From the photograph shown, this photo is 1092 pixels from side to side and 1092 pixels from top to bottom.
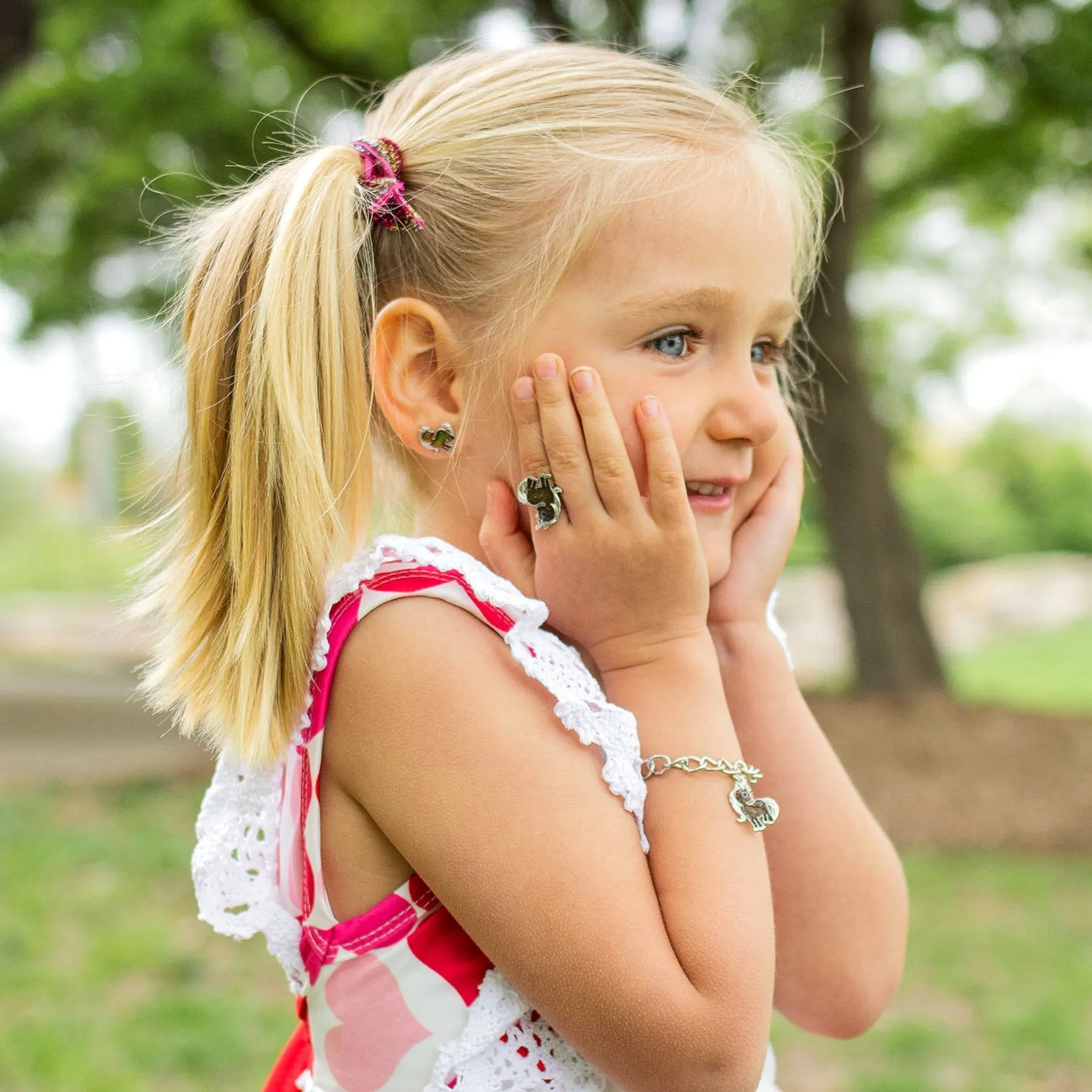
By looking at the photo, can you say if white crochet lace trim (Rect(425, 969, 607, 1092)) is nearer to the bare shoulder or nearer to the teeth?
the bare shoulder

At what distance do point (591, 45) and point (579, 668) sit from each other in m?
0.97

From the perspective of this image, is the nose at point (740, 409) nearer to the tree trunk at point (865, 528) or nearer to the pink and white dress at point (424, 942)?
the pink and white dress at point (424, 942)

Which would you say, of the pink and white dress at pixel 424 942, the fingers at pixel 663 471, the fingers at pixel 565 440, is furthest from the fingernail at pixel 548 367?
the pink and white dress at pixel 424 942

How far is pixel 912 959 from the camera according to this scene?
491cm

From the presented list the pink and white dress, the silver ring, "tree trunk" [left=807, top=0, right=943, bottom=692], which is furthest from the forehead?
"tree trunk" [left=807, top=0, right=943, bottom=692]

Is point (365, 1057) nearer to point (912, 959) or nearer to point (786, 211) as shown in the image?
point (786, 211)

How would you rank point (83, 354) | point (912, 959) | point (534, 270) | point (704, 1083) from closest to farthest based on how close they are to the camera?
point (704, 1083) < point (534, 270) < point (912, 959) < point (83, 354)

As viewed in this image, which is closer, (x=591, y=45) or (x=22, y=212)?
(x=591, y=45)

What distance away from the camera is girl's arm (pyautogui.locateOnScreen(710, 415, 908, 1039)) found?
5.30 ft

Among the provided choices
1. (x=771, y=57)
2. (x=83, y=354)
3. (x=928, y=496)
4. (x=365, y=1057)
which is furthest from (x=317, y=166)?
(x=928, y=496)

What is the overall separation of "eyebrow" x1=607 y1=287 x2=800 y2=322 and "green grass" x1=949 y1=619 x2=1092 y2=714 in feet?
36.0

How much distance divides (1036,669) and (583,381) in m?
15.5

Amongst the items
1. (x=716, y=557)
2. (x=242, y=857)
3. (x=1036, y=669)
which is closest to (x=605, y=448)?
(x=716, y=557)

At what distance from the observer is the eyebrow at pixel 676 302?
145 centimetres
